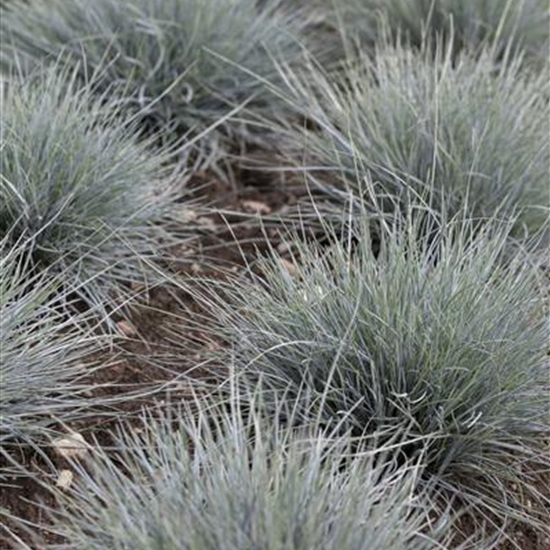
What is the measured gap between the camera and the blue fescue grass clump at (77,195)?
3.50m

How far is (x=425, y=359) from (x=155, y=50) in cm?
191

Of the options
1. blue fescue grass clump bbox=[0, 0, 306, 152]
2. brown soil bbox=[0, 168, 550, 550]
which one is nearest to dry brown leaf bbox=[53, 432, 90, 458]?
brown soil bbox=[0, 168, 550, 550]

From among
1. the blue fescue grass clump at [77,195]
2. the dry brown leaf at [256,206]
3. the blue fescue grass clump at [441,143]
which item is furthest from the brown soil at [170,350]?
the blue fescue grass clump at [441,143]

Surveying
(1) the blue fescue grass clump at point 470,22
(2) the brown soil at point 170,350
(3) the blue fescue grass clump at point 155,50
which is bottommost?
(2) the brown soil at point 170,350

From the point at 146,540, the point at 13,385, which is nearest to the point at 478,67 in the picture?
the point at 13,385

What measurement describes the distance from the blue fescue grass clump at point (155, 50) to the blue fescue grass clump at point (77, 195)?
486 mm

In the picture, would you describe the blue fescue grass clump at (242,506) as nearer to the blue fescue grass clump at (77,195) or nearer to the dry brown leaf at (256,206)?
the blue fescue grass clump at (77,195)

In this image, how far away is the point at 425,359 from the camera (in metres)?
2.96

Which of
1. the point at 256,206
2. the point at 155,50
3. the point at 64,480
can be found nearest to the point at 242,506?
the point at 64,480

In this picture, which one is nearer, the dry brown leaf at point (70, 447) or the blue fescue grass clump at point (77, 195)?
the dry brown leaf at point (70, 447)

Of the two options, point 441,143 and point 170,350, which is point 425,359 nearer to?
point 170,350

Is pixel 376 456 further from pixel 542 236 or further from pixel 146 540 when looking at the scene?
pixel 542 236

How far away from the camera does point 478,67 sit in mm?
4066

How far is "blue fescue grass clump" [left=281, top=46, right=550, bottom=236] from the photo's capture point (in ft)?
12.3
